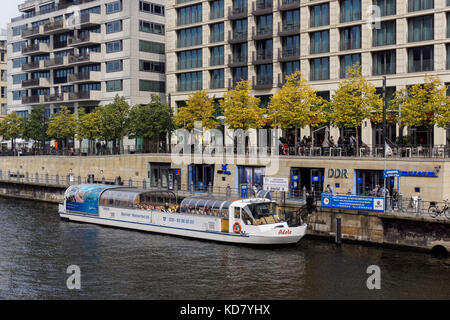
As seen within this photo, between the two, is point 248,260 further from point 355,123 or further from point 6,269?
point 355,123

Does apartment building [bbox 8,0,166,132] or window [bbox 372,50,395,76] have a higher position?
apartment building [bbox 8,0,166,132]

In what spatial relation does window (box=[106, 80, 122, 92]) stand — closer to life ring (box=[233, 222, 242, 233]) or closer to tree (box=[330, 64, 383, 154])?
tree (box=[330, 64, 383, 154])

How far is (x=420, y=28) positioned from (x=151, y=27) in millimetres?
42109

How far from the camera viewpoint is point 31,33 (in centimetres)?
9719

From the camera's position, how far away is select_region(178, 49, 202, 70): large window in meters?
74.5

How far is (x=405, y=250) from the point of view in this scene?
35.9m

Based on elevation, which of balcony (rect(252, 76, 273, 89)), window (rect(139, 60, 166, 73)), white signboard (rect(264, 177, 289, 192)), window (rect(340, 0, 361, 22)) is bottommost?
white signboard (rect(264, 177, 289, 192))

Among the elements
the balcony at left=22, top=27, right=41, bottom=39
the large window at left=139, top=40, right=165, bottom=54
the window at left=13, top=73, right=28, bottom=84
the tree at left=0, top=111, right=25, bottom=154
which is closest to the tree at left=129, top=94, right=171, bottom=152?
the large window at left=139, top=40, right=165, bottom=54

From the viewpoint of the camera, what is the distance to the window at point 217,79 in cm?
7200

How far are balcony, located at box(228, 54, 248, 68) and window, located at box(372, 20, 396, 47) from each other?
1655 cm

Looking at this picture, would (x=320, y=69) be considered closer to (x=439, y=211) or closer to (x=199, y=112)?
(x=199, y=112)

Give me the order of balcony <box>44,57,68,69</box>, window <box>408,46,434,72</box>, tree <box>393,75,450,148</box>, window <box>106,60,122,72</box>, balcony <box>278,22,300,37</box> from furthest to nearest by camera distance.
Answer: balcony <box>44,57,68,69</box> < window <box>106,60,122,72</box> < balcony <box>278,22,300,37</box> < window <box>408,46,434,72</box> < tree <box>393,75,450,148</box>

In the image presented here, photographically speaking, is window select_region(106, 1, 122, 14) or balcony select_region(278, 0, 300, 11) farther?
window select_region(106, 1, 122, 14)

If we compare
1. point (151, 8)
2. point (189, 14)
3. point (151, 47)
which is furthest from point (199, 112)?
point (151, 8)
